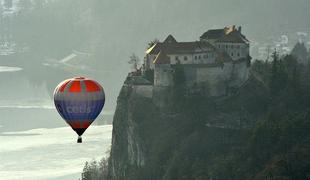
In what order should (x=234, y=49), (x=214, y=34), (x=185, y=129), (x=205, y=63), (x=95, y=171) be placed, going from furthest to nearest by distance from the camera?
(x=95, y=171), (x=214, y=34), (x=234, y=49), (x=185, y=129), (x=205, y=63)

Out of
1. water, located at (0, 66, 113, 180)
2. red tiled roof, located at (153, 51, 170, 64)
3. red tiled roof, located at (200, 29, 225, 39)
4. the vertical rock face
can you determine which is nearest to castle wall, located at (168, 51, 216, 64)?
red tiled roof, located at (153, 51, 170, 64)

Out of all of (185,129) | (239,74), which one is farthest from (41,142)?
(239,74)

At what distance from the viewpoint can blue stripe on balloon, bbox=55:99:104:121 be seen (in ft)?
129

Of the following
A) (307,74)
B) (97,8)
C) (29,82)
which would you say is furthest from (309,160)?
(97,8)

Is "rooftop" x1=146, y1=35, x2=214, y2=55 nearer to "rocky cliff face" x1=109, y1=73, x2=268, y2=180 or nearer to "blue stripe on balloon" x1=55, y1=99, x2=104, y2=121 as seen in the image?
"rocky cliff face" x1=109, y1=73, x2=268, y2=180

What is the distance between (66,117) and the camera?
40219mm

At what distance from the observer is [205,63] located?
52.3m

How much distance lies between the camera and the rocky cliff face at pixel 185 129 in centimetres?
5072

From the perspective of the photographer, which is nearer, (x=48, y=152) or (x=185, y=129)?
(x=185, y=129)

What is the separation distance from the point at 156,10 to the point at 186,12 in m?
6.60

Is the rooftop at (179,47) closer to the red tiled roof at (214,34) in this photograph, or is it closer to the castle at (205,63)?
the castle at (205,63)

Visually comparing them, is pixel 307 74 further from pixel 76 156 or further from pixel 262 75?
pixel 76 156

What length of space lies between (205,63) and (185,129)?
4.25m

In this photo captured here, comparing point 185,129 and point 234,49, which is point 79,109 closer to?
point 185,129
